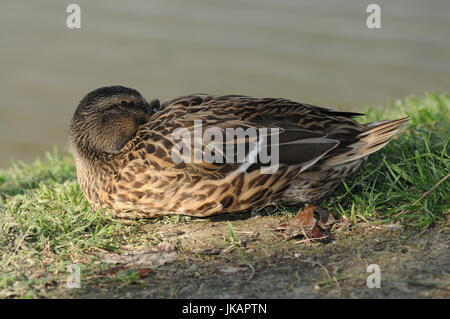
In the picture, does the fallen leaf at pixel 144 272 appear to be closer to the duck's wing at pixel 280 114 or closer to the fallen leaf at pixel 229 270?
the fallen leaf at pixel 229 270

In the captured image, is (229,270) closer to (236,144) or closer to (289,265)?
(289,265)

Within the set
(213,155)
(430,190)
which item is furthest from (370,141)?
(213,155)

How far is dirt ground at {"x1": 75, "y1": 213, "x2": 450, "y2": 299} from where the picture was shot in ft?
12.9

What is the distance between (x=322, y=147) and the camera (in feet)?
16.0

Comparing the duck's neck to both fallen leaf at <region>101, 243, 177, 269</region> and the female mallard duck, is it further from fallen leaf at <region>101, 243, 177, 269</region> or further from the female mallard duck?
fallen leaf at <region>101, 243, 177, 269</region>

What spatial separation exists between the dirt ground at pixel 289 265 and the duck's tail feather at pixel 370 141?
0.52m

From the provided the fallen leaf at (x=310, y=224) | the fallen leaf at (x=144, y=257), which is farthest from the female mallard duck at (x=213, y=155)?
the fallen leaf at (x=144, y=257)

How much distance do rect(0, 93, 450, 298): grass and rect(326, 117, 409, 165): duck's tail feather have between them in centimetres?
18

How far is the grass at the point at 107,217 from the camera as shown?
434 cm

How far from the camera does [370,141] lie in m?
5.08
